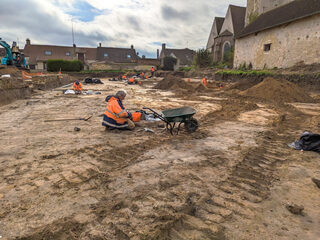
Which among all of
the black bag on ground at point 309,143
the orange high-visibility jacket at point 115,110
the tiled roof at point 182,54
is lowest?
the black bag on ground at point 309,143

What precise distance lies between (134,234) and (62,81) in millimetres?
23760

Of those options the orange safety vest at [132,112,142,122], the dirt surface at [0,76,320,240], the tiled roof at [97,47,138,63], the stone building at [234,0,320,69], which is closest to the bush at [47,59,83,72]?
the tiled roof at [97,47,138,63]

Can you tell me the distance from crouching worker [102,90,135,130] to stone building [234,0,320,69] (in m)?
17.8

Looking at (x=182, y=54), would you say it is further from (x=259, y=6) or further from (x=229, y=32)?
(x=259, y=6)

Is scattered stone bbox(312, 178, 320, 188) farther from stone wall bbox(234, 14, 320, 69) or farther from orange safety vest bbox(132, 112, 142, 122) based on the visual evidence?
stone wall bbox(234, 14, 320, 69)

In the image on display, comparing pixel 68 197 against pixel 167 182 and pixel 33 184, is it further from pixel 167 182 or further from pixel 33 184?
pixel 167 182

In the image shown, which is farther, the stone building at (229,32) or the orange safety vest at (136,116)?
the stone building at (229,32)

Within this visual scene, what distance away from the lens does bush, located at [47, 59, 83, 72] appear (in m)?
34.8

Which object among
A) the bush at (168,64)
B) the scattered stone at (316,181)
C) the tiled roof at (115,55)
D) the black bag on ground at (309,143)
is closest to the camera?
the scattered stone at (316,181)

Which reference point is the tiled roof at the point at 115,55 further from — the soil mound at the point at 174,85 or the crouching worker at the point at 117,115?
the crouching worker at the point at 117,115

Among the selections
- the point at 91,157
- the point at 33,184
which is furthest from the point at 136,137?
the point at 33,184

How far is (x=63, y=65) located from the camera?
3531 centimetres

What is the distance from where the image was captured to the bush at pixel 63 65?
34.8 meters

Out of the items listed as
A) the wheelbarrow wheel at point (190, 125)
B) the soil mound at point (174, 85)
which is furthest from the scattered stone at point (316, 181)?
the soil mound at point (174, 85)
